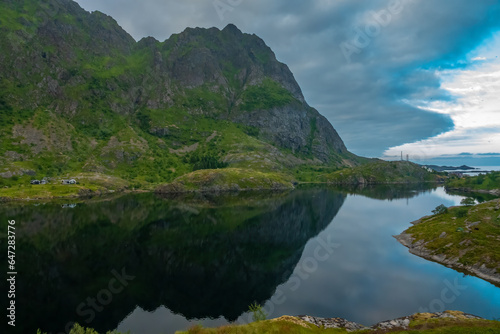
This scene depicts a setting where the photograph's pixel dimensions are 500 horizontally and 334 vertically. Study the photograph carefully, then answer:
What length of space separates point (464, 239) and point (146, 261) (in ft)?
272

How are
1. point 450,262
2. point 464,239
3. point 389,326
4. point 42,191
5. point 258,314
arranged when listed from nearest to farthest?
1. point 389,326
2. point 258,314
3. point 450,262
4. point 464,239
5. point 42,191

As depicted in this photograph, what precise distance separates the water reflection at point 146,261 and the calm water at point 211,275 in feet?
0.90

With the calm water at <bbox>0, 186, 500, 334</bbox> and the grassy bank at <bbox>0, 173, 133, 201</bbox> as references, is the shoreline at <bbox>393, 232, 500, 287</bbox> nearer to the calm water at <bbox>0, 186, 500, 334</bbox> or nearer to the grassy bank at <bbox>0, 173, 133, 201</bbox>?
the calm water at <bbox>0, 186, 500, 334</bbox>

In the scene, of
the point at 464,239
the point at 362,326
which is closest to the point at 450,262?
the point at 464,239

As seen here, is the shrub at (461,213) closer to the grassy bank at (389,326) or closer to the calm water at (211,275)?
the calm water at (211,275)

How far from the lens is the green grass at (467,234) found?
62.2 metres

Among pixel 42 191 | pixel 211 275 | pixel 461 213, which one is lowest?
pixel 211 275

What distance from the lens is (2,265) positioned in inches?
2311

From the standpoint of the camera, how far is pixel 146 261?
6550 centimetres

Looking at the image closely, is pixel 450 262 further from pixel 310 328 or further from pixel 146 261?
pixel 146 261

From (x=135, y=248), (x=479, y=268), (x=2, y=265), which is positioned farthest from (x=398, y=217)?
(x=2, y=265)

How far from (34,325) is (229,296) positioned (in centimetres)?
2923

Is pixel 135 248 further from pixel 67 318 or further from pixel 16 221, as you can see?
pixel 16 221

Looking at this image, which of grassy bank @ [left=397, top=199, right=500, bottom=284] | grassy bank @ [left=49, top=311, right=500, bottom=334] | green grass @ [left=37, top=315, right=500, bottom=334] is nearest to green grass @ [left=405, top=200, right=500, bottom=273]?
grassy bank @ [left=397, top=199, right=500, bottom=284]
